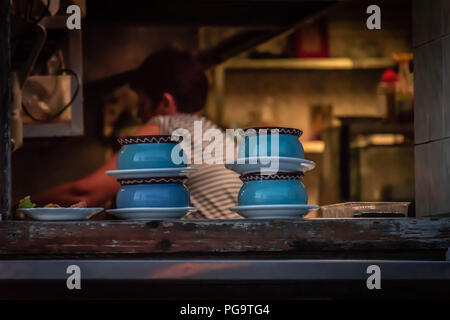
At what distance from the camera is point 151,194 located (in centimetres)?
150

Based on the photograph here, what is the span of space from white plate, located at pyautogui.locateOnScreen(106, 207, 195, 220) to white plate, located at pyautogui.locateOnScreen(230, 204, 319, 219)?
0.12m

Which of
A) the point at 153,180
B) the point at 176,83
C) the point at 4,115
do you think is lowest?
the point at 153,180

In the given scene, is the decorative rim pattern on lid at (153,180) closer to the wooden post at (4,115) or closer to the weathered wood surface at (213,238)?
the weathered wood surface at (213,238)

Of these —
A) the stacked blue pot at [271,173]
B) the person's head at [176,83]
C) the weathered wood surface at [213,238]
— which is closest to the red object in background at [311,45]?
the person's head at [176,83]

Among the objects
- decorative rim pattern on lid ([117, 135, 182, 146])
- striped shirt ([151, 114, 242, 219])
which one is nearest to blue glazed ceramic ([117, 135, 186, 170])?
decorative rim pattern on lid ([117, 135, 182, 146])

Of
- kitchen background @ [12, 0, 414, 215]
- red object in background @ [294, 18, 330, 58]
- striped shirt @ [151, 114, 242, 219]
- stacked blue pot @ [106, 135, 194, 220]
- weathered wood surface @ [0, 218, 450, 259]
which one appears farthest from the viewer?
red object in background @ [294, 18, 330, 58]

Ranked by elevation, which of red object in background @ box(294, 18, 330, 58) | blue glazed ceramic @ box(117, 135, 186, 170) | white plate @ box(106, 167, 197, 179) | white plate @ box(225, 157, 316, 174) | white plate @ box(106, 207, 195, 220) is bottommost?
white plate @ box(106, 207, 195, 220)

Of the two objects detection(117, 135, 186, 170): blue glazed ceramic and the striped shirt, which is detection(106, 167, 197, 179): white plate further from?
the striped shirt

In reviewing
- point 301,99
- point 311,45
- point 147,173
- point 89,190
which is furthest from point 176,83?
point 147,173

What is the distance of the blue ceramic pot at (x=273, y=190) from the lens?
58.4 inches

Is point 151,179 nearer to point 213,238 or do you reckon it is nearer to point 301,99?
point 213,238

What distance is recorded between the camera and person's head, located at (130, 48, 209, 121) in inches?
138

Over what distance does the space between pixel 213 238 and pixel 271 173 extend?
0.67ft

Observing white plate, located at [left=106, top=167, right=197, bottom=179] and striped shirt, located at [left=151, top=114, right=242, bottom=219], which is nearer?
white plate, located at [left=106, top=167, right=197, bottom=179]
